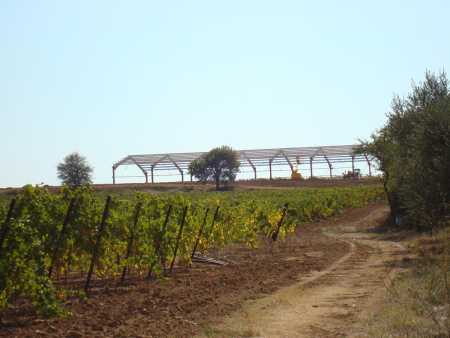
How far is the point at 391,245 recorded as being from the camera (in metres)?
25.4

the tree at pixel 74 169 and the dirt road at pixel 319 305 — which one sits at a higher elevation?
the tree at pixel 74 169

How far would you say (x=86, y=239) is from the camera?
44.8 feet

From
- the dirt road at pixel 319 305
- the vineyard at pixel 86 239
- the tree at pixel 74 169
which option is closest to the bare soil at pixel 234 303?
the dirt road at pixel 319 305

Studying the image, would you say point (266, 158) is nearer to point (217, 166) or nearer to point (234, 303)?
point (217, 166)

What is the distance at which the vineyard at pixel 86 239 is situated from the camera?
9.93m

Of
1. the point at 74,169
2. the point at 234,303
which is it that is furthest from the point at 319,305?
the point at 74,169

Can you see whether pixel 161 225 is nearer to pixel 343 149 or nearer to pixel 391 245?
pixel 391 245

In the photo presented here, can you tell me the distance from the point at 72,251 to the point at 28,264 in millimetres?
3605

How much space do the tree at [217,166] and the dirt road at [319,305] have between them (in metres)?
63.0

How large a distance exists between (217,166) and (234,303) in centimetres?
7037

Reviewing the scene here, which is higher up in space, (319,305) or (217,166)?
(217,166)

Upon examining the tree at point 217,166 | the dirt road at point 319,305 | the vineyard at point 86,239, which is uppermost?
the tree at point 217,166

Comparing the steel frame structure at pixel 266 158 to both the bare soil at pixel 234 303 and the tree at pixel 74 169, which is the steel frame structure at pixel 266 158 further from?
the bare soil at pixel 234 303

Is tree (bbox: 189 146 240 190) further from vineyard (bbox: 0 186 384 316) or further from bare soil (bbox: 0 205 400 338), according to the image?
bare soil (bbox: 0 205 400 338)
